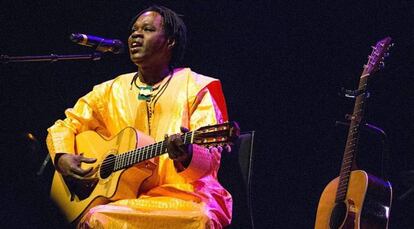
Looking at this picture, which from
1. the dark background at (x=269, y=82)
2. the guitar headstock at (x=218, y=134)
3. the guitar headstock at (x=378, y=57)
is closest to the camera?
the guitar headstock at (x=218, y=134)

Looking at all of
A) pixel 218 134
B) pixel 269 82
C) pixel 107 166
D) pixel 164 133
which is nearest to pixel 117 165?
pixel 107 166

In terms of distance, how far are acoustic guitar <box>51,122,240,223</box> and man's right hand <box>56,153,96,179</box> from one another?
43mm

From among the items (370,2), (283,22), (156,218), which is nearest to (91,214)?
(156,218)

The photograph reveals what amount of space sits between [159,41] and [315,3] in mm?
1593

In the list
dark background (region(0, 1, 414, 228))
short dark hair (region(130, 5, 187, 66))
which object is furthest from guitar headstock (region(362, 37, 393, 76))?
short dark hair (region(130, 5, 187, 66))

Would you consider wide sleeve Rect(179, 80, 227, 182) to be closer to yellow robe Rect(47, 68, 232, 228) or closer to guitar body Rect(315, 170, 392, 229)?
yellow robe Rect(47, 68, 232, 228)

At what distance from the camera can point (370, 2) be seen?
4.96 meters

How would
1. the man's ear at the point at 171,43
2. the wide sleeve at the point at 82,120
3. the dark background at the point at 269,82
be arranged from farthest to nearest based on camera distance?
1. the dark background at the point at 269,82
2. the man's ear at the point at 171,43
3. the wide sleeve at the point at 82,120

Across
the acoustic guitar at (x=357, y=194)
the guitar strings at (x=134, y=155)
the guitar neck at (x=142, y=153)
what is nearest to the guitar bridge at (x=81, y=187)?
the guitar strings at (x=134, y=155)

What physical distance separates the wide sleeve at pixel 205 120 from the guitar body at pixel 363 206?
86 centimetres

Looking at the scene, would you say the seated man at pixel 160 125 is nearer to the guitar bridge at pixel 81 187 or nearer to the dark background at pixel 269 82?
the guitar bridge at pixel 81 187

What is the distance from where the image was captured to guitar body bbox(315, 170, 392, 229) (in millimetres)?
3637

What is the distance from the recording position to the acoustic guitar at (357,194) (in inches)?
144

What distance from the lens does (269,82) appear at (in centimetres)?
520
